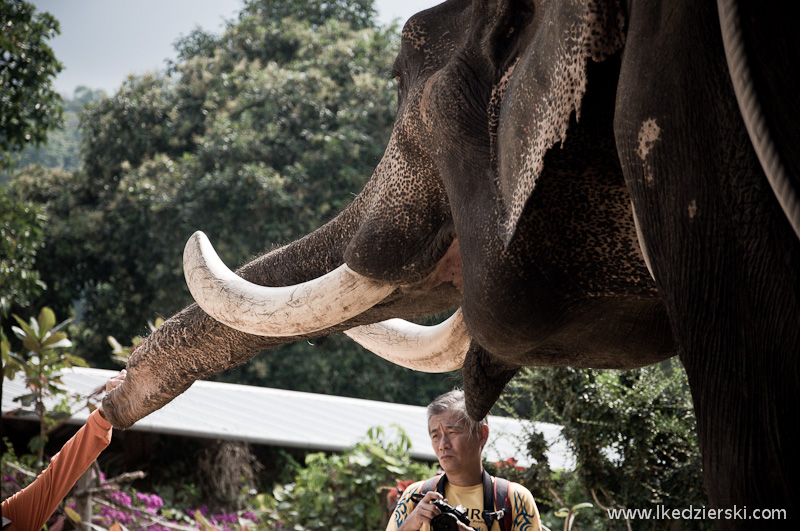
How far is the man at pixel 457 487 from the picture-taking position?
2.03 m

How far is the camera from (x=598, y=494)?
12.2 ft

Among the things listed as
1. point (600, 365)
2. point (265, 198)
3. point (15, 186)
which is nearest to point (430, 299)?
point (600, 365)

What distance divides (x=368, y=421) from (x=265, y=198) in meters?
4.40

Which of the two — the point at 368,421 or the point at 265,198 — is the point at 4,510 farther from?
the point at 265,198

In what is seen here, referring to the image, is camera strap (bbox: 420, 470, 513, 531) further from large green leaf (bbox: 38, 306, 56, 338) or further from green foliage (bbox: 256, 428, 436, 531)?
large green leaf (bbox: 38, 306, 56, 338)

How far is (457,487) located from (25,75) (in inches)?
274

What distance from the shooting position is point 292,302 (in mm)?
1552

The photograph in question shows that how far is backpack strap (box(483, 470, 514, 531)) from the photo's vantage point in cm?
205

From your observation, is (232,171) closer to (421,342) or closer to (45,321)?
(45,321)

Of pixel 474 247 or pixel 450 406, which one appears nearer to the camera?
pixel 474 247

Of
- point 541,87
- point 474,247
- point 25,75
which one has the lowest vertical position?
point 474,247

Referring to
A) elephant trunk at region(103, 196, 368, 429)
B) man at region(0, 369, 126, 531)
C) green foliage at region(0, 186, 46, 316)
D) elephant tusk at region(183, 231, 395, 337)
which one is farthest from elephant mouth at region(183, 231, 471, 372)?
green foliage at region(0, 186, 46, 316)

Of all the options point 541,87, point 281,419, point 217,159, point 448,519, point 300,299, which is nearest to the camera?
point 541,87

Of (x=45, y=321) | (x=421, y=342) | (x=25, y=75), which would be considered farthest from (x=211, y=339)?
(x=25, y=75)
